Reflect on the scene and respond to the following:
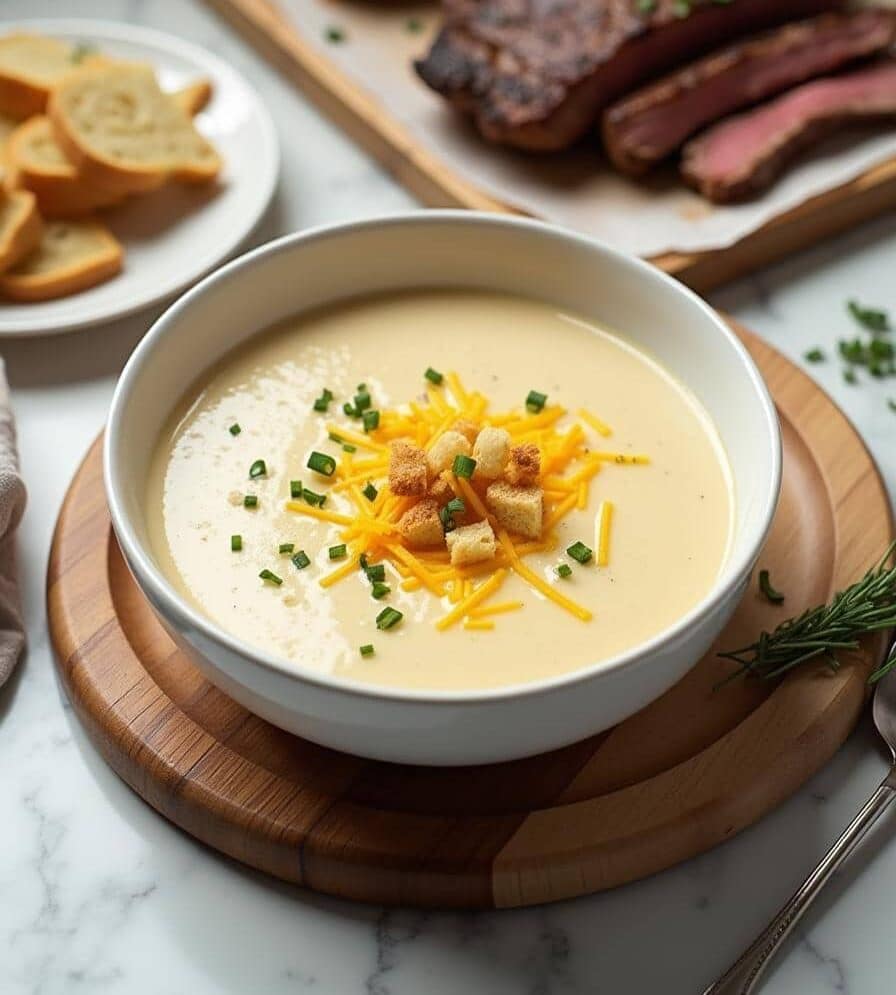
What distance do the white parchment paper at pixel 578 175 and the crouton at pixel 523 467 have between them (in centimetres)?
113

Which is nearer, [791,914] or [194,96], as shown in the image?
[791,914]

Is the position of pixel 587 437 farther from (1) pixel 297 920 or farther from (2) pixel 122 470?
(1) pixel 297 920

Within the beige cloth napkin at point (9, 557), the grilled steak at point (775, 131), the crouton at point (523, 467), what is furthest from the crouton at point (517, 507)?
the grilled steak at point (775, 131)

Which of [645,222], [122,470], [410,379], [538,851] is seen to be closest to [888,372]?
[645,222]

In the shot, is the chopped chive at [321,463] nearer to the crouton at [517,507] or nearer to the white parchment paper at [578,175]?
the crouton at [517,507]

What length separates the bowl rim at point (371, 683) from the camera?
1.69 m

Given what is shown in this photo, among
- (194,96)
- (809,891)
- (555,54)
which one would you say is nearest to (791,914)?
(809,891)

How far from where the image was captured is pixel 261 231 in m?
3.24

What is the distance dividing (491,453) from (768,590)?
551mm

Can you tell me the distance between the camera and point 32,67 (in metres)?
3.33

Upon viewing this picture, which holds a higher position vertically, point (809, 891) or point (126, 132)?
point (809, 891)

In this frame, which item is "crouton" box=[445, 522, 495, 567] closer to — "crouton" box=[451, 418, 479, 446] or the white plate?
"crouton" box=[451, 418, 479, 446]

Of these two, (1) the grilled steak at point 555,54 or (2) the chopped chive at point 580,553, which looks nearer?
(2) the chopped chive at point 580,553

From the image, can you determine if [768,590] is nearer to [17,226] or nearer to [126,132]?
[17,226]
